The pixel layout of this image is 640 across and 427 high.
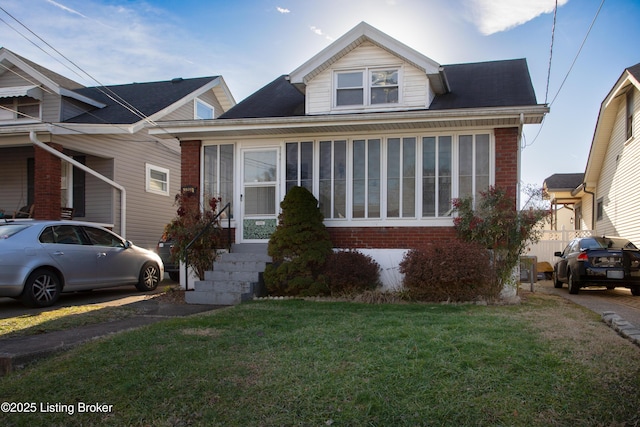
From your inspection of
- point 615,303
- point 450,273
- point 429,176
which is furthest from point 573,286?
point 450,273

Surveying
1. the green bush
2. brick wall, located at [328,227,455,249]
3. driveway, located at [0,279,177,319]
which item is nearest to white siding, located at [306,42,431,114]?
the green bush

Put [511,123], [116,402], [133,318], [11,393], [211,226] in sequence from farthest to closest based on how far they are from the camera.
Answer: [211,226] → [511,123] → [133,318] → [11,393] → [116,402]

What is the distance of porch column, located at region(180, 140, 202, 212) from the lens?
A: 12096 mm

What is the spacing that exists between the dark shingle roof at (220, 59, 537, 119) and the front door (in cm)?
102

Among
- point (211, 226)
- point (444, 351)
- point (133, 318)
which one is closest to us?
point (444, 351)

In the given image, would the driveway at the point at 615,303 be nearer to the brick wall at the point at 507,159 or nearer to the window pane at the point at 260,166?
the brick wall at the point at 507,159

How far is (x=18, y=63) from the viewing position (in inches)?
638

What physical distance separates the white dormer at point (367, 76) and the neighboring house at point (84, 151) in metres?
5.66

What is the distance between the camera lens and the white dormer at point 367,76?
11.5m

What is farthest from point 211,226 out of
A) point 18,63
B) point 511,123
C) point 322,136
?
point 18,63

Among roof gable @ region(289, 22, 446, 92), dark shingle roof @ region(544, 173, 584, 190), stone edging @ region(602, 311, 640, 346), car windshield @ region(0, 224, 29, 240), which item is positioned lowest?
stone edging @ region(602, 311, 640, 346)

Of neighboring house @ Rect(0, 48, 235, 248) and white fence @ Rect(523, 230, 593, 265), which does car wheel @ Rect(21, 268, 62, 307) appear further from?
white fence @ Rect(523, 230, 593, 265)

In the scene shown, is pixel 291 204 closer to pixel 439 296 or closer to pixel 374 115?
pixel 374 115

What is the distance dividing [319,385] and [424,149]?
25.1 ft
